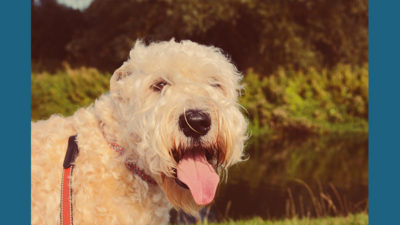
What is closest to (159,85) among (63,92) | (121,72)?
(121,72)

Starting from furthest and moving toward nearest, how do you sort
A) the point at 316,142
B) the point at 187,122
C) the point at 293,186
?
the point at 316,142, the point at 293,186, the point at 187,122

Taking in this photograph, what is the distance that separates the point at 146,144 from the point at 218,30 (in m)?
3.59

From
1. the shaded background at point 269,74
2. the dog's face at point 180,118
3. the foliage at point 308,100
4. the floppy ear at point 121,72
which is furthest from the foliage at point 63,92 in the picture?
the foliage at point 308,100

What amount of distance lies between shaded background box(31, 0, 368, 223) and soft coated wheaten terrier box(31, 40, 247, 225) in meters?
1.33

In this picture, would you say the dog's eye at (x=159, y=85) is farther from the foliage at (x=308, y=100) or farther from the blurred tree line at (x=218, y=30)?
the foliage at (x=308, y=100)

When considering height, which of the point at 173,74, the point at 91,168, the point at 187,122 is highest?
the point at 173,74

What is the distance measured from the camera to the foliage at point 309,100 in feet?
27.9

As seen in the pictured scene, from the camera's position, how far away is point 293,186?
23.0ft

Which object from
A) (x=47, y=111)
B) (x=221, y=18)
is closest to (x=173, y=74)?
(x=221, y=18)

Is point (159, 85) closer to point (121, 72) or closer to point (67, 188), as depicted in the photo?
point (121, 72)

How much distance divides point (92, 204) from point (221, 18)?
3532mm

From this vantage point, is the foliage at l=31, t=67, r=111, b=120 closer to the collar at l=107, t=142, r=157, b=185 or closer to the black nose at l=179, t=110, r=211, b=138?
the collar at l=107, t=142, r=157, b=185

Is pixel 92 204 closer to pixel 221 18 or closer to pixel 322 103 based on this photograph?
pixel 221 18

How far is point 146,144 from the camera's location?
181 centimetres
